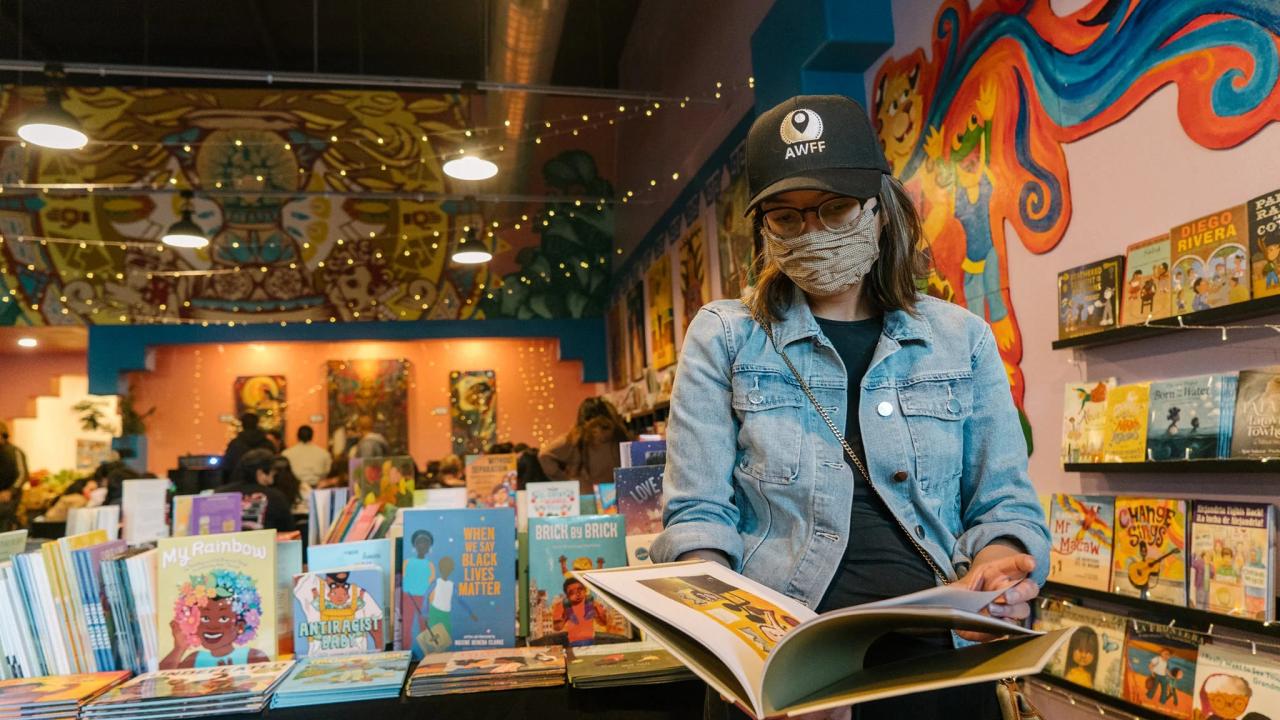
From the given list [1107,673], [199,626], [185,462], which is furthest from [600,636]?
[185,462]

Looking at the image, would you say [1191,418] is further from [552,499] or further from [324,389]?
[324,389]

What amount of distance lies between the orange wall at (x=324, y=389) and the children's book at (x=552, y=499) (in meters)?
9.25

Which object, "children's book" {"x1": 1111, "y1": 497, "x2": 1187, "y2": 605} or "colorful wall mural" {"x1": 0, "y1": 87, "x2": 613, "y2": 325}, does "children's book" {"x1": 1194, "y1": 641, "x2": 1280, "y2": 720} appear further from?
"colorful wall mural" {"x1": 0, "y1": 87, "x2": 613, "y2": 325}

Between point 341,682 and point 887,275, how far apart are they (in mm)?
1471

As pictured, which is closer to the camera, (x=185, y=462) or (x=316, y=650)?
(x=316, y=650)

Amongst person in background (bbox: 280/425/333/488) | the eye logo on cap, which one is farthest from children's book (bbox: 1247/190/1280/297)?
person in background (bbox: 280/425/333/488)

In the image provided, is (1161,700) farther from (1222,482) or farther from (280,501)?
(280,501)

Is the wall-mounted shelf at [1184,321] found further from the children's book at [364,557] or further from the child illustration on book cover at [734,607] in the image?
the children's book at [364,557]

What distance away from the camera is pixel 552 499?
3.33m

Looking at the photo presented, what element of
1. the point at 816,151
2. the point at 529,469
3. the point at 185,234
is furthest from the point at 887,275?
the point at 185,234

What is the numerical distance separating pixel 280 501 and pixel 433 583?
302 centimetres

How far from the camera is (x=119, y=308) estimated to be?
37.6ft

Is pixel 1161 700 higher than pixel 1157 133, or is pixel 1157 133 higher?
pixel 1157 133

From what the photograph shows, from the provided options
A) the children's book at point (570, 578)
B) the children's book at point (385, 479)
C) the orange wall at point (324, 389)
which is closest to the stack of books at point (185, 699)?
the children's book at point (570, 578)
